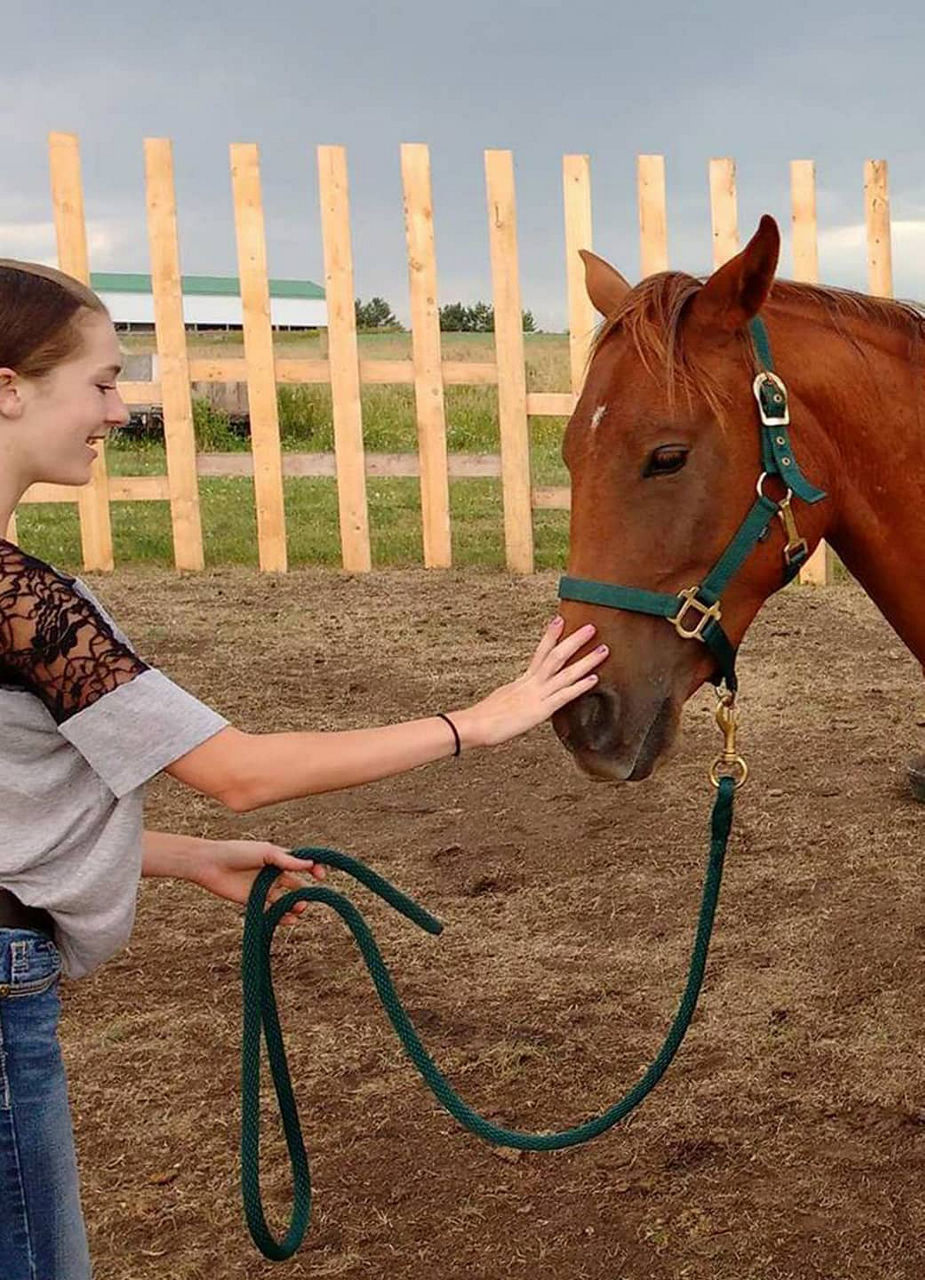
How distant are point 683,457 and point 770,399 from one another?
0.19 metres

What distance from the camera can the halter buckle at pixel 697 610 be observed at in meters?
2.25

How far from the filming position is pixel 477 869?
450cm

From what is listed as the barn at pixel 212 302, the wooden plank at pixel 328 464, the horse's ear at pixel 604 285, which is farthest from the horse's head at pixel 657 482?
the barn at pixel 212 302

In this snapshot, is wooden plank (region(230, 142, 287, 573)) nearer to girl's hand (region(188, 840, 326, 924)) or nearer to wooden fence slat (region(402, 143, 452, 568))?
wooden fence slat (region(402, 143, 452, 568))

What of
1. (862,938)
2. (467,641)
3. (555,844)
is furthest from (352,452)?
(862,938)

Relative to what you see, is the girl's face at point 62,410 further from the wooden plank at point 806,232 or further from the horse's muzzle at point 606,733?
the wooden plank at point 806,232

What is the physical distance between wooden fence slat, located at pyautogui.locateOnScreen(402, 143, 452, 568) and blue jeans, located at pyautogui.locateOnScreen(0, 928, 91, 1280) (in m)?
7.60

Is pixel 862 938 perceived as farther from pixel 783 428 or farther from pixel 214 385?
pixel 214 385

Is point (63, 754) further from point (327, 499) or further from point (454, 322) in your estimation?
point (454, 322)

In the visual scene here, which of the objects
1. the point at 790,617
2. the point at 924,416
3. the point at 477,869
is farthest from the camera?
the point at 790,617

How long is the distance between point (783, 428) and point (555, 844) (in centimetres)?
265

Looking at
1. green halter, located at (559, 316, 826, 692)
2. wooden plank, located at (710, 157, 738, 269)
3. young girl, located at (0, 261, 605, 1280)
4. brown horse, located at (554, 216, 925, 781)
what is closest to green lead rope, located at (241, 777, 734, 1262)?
young girl, located at (0, 261, 605, 1280)

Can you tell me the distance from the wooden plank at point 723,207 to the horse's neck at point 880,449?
6.86m

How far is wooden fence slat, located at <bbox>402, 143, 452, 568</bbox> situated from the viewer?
8852mm
